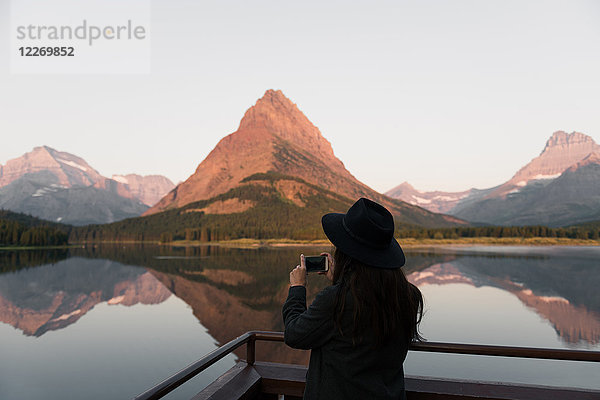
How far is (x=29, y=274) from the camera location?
56.7 m

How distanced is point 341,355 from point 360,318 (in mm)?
349

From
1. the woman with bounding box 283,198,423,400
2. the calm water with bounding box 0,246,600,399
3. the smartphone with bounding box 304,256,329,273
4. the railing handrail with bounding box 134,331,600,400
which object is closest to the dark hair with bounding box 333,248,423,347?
the woman with bounding box 283,198,423,400

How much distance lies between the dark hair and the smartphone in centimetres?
32

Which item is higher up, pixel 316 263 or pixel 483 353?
pixel 316 263

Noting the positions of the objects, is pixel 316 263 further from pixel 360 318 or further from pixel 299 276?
pixel 360 318

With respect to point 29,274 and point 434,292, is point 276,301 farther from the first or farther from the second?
point 29,274

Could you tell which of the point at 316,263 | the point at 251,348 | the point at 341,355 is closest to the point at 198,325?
the point at 251,348

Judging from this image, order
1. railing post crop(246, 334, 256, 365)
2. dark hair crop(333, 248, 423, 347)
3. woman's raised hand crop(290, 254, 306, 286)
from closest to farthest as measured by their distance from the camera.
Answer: dark hair crop(333, 248, 423, 347) → woman's raised hand crop(290, 254, 306, 286) → railing post crop(246, 334, 256, 365)

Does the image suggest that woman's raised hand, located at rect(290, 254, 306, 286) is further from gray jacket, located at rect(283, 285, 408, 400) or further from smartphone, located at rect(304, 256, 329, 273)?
gray jacket, located at rect(283, 285, 408, 400)

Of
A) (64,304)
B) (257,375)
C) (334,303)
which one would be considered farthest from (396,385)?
(64,304)

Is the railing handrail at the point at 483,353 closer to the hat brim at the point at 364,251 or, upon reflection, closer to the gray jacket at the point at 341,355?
the gray jacket at the point at 341,355

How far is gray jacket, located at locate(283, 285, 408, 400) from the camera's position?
286cm

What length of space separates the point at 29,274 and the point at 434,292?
180 feet

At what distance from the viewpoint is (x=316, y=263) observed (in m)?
3.31
